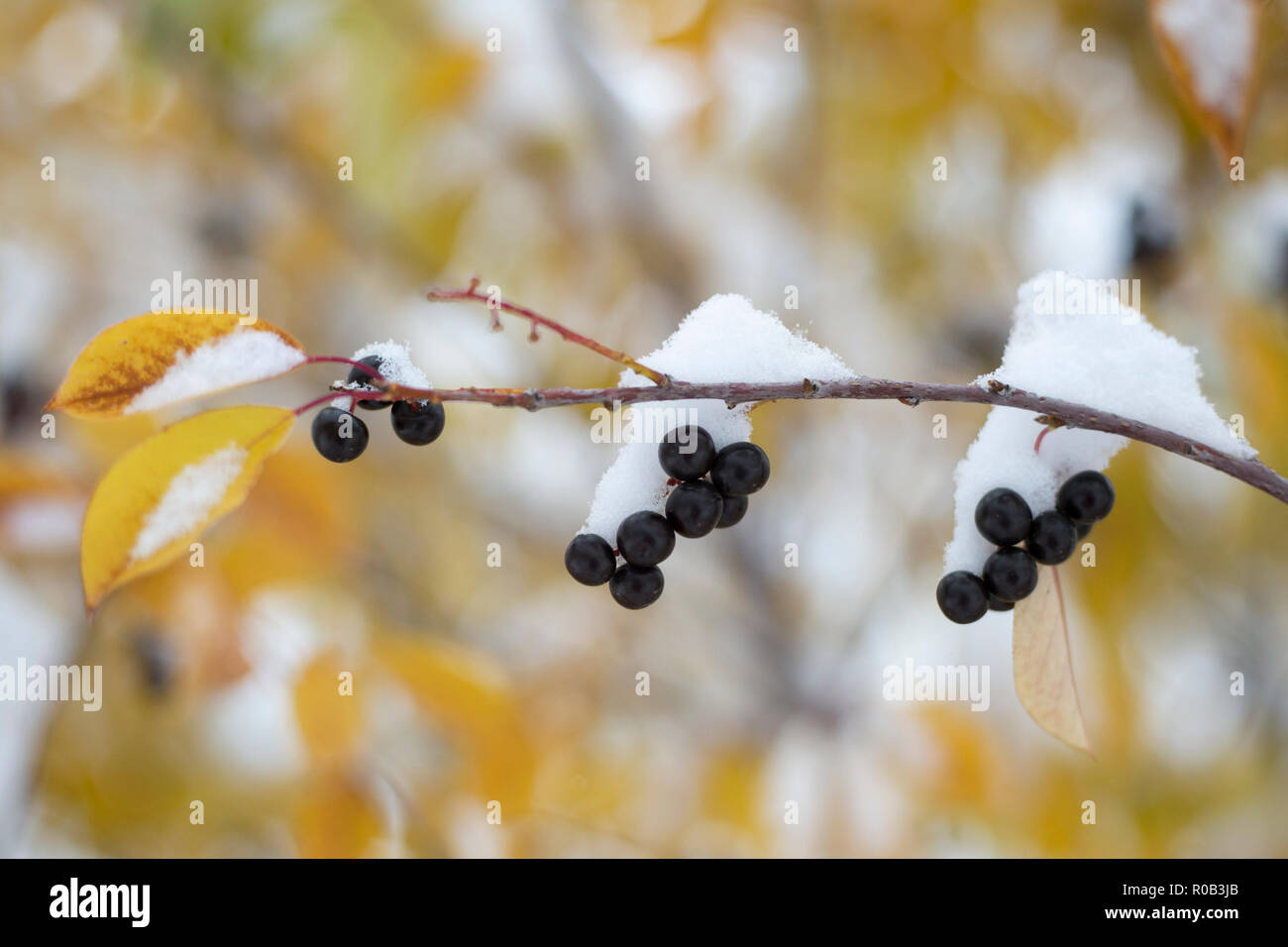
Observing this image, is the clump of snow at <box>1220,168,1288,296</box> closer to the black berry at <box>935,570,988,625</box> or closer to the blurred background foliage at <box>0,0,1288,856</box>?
the blurred background foliage at <box>0,0,1288,856</box>

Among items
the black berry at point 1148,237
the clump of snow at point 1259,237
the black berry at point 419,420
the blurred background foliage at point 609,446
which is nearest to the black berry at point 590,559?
the black berry at point 419,420

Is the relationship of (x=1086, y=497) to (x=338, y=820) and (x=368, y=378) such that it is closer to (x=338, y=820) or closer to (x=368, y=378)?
(x=368, y=378)

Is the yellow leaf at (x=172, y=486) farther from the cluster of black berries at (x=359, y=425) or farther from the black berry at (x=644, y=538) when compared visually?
the black berry at (x=644, y=538)

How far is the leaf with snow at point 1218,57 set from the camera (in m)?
0.60

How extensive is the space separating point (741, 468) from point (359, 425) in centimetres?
25

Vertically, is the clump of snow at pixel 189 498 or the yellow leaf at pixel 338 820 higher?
the clump of snow at pixel 189 498

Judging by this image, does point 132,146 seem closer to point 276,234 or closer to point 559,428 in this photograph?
point 276,234

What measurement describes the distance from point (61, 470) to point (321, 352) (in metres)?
0.69

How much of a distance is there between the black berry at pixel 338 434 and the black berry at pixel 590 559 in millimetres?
156

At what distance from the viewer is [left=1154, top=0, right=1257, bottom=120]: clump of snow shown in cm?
60

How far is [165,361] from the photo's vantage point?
0.51m

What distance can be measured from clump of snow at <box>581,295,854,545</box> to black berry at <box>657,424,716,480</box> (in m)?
0.02

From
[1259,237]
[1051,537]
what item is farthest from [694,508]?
[1259,237]

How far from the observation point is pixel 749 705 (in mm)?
2281
